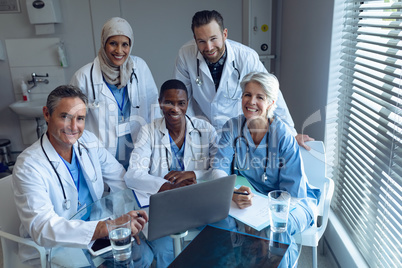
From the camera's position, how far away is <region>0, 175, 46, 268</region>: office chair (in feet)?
4.56

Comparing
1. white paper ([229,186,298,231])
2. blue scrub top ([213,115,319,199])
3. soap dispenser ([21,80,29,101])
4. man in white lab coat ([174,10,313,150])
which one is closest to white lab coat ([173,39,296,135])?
→ man in white lab coat ([174,10,313,150])

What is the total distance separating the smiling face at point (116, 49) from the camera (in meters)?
2.13

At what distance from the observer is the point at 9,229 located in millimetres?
1507

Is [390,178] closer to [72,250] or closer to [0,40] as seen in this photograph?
[72,250]

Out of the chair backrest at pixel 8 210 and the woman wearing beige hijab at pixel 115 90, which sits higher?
the woman wearing beige hijab at pixel 115 90

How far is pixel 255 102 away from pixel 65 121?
0.92m

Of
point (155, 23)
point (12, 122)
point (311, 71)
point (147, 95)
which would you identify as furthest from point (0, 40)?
point (311, 71)

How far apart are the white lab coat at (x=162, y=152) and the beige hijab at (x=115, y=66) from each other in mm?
439

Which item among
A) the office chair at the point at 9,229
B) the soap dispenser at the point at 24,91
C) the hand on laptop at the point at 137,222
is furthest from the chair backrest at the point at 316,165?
the soap dispenser at the point at 24,91

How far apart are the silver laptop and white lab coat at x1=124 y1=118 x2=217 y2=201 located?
555 mm

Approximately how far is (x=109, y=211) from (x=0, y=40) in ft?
9.59

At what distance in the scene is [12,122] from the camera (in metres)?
3.78

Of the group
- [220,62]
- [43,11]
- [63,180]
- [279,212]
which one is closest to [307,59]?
[220,62]

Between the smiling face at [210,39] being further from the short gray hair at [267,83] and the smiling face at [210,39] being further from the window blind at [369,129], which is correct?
the window blind at [369,129]
